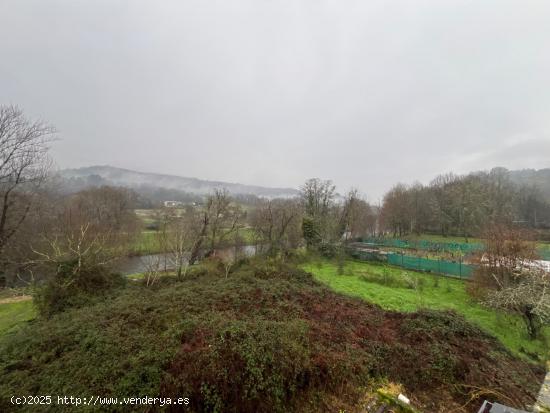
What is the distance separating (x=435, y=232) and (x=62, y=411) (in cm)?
4989

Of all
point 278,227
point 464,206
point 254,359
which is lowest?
point 254,359

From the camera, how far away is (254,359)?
4266 mm

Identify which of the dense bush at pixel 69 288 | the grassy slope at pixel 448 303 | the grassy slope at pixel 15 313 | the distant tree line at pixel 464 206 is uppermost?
the distant tree line at pixel 464 206

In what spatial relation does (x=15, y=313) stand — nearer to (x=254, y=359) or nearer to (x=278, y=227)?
(x=254, y=359)

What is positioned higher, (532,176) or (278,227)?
(532,176)

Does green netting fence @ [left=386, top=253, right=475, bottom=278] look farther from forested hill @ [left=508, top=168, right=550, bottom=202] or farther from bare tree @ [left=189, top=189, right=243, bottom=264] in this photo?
forested hill @ [left=508, top=168, right=550, bottom=202]

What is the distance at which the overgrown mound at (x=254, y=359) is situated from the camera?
3.87 metres

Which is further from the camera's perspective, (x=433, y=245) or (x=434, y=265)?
(x=433, y=245)

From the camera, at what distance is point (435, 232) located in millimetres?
42125

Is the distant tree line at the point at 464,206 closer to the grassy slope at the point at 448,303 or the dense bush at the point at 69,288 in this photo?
the grassy slope at the point at 448,303

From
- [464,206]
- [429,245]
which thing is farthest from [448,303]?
[464,206]

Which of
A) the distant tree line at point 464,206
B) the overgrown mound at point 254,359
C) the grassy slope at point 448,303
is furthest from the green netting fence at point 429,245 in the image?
the overgrown mound at point 254,359

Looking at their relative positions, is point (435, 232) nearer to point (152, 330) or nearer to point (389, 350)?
point (389, 350)

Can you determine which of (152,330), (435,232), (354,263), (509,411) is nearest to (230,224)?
(354,263)
